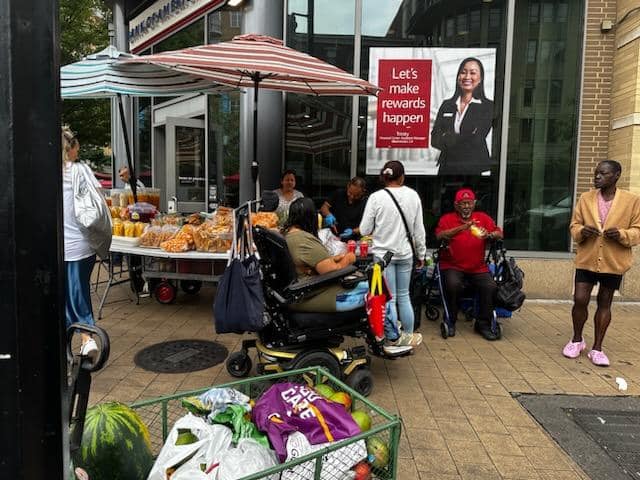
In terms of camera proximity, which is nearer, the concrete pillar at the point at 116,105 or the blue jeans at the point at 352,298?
the blue jeans at the point at 352,298

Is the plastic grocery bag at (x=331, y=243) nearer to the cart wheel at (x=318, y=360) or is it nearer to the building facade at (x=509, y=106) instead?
the cart wheel at (x=318, y=360)

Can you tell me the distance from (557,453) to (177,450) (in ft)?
7.88

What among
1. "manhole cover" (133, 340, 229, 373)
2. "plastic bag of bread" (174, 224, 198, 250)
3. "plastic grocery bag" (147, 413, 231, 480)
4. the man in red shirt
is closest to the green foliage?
"plastic bag of bread" (174, 224, 198, 250)

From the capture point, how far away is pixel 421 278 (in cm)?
600

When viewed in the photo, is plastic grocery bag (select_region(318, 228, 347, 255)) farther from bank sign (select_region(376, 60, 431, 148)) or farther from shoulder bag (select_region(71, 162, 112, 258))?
bank sign (select_region(376, 60, 431, 148))

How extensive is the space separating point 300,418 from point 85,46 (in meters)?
16.8

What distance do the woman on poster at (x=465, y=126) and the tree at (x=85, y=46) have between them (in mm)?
11163

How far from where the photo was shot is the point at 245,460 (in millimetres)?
2047

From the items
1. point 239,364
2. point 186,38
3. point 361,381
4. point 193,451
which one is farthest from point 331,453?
point 186,38

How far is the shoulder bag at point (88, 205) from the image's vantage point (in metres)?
4.16

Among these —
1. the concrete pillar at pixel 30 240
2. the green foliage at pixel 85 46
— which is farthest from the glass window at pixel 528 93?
the green foliage at pixel 85 46

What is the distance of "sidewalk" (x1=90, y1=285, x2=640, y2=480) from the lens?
3.19 m

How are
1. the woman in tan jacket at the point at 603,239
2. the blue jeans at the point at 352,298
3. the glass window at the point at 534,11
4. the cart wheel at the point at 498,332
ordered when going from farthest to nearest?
the glass window at the point at 534,11 < the cart wheel at the point at 498,332 < the woman in tan jacket at the point at 603,239 < the blue jeans at the point at 352,298

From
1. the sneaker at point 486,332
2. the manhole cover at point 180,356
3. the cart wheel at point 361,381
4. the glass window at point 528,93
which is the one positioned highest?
the glass window at point 528,93
